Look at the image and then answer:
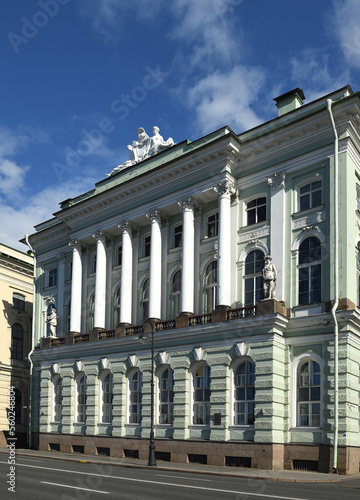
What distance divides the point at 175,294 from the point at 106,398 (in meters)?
8.29

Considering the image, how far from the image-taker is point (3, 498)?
48.1 feet

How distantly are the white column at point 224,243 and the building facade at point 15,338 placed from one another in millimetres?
25863

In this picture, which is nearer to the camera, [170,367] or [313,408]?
[313,408]

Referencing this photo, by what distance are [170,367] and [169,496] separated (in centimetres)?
1886

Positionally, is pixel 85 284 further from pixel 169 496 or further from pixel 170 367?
pixel 169 496

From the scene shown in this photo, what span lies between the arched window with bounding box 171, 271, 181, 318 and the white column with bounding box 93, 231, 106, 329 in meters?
5.80

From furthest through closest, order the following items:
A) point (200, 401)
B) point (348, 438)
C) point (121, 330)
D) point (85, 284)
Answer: point (85, 284) < point (121, 330) < point (200, 401) < point (348, 438)

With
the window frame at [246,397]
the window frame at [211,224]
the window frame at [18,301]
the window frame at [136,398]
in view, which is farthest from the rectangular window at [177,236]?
the window frame at [18,301]

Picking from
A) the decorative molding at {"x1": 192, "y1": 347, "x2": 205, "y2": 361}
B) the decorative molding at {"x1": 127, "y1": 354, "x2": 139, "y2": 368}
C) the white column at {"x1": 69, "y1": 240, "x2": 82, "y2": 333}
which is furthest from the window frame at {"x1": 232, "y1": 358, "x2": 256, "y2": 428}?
the white column at {"x1": 69, "y1": 240, "x2": 82, "y2": 333}

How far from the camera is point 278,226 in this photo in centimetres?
3234

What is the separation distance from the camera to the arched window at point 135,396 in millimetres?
36719

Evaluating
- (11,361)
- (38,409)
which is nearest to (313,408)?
(38,409)

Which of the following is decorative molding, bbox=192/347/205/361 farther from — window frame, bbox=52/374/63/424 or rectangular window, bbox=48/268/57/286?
rectangular window, bbox=48/268/57/286

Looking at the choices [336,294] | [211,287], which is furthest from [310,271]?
[211,287]
